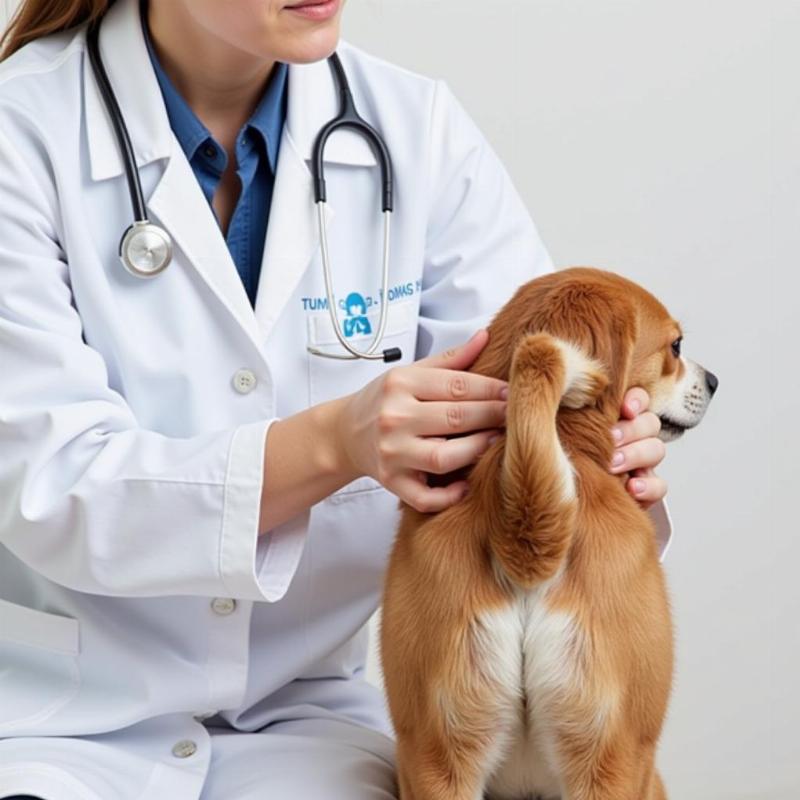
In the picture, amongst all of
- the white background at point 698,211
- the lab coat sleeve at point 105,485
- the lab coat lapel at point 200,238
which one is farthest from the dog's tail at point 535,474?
the white background at point 698,211

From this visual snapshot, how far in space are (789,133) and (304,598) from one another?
122 cm

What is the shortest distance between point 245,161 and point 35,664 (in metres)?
0.52

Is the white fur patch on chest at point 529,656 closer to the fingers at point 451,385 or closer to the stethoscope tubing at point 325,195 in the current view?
the fingers at point 451,385

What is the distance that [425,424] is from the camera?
4.18ft

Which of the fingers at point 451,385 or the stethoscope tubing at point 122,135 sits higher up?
the stethoscope tubing at point 122,135

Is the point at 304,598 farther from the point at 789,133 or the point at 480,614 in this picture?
the point at 789,133

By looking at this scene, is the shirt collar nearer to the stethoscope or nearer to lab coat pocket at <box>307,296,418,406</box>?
the stethoscope

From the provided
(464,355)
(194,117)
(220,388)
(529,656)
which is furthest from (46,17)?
(529,656)

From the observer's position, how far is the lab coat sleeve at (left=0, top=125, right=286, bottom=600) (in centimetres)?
133

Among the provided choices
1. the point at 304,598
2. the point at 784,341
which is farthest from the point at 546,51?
the point at 304,598

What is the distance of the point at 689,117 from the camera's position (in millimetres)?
2318

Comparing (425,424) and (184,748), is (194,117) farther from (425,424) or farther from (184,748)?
(184,748)

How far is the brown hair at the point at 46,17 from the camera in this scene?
1.57m

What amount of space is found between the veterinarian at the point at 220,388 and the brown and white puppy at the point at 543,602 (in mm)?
54
